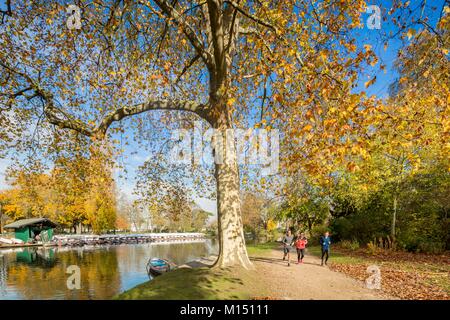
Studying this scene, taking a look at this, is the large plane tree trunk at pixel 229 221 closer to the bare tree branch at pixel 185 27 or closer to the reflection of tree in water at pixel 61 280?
the bare tree branch at pixel 185 27

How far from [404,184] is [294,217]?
1781 centimetres

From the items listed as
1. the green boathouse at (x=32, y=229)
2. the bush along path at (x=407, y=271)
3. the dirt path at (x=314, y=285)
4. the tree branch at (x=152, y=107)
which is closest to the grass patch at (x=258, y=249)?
the bush along path at (x=407, y=271)

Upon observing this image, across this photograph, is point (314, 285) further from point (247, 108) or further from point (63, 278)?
point (63, 278)

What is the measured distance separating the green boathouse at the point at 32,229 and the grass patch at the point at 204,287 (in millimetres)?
50040

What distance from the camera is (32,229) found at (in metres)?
52.3

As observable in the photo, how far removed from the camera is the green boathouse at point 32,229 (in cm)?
5006

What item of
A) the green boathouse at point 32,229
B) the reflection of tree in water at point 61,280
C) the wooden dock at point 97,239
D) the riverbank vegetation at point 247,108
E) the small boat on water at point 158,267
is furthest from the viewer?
the wooden dock at point 97,239

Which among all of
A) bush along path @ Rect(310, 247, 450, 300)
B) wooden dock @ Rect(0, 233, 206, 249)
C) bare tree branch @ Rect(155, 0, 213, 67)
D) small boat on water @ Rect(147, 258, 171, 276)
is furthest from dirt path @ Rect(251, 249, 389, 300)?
wooden dock @ Rect(0, 233, 206, 249)

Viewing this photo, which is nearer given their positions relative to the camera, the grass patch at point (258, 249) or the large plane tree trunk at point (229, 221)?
the large plane tree trunk at point (229, 221)

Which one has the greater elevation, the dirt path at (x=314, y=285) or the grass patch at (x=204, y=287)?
the grass patch at (x=204, y=287)

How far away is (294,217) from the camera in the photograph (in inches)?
1469

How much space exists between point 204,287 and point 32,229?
55.7 m

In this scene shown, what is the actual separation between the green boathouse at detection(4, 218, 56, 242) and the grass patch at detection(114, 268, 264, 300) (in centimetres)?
5004
